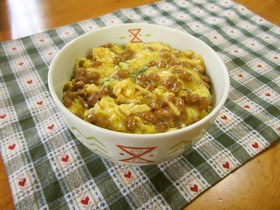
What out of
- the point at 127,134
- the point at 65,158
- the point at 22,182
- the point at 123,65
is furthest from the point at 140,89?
the point at 22,182

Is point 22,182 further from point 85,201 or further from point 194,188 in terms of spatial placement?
point 194,188

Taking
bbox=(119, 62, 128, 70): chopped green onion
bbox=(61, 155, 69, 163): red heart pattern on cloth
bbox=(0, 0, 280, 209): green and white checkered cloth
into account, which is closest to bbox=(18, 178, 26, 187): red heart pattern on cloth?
bbox=(0, 0, 280, 209): green and white checkered cloth

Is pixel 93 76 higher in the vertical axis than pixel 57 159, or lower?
higher

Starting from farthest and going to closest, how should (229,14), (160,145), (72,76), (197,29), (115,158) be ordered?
→ (229,14), (197,29), (72,76), (115,158), (160,145)

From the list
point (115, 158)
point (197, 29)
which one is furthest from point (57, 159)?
point (197, 29)

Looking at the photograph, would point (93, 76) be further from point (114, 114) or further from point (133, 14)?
point (133, 14)

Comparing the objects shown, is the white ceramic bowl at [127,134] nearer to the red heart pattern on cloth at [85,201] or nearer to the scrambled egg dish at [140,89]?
the scrambled egg dish at [140,89]
